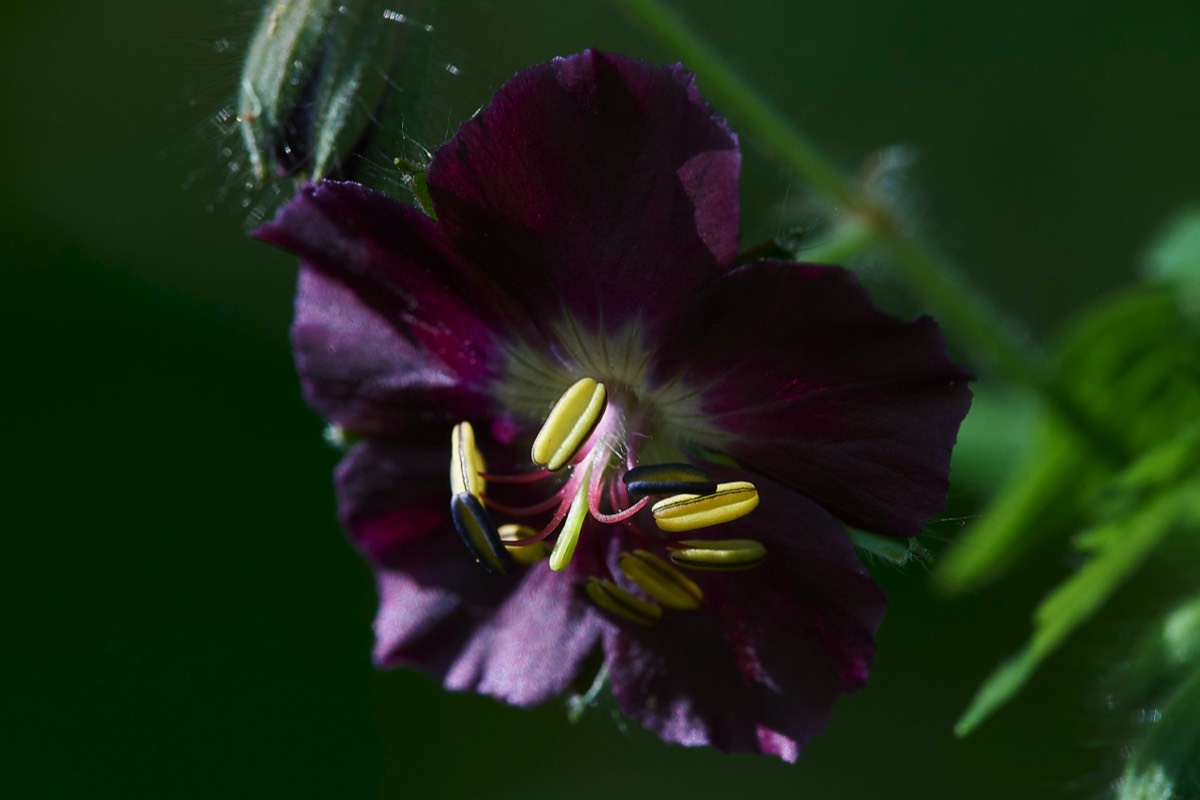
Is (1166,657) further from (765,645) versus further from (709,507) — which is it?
(709,507)

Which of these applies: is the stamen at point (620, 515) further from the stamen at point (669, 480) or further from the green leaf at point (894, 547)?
the green leaf at point (894, 547)

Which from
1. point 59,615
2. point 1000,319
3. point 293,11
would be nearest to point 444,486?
point 293,11

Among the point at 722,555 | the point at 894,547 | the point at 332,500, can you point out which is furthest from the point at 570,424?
the point at 332,500

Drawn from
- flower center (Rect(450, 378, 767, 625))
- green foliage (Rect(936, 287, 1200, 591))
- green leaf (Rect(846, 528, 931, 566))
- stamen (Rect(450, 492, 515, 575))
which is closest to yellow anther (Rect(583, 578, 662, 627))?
flower center (Rect(450, 378, 767, 625))

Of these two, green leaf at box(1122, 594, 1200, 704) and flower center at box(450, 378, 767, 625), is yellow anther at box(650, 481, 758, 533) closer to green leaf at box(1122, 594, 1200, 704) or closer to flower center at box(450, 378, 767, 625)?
flower center at box(450, 378, 767, 625)

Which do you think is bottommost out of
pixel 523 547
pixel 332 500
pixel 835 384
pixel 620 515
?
pixel 332 500
